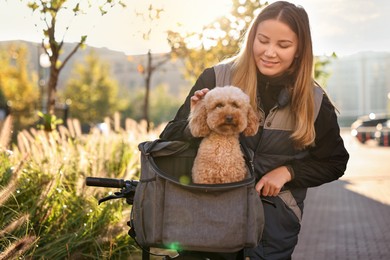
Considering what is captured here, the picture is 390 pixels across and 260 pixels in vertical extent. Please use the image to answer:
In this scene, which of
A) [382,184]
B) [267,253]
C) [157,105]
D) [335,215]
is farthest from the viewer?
[157,105]

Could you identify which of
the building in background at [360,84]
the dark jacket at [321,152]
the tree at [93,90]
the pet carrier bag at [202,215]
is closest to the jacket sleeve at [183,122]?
the dark jacket at [321,152]

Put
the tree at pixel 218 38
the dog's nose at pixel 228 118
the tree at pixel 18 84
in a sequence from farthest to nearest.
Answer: the tree at pixel 18 84
the tree at pixel 218 38
the dog's nose at pixel 228 118

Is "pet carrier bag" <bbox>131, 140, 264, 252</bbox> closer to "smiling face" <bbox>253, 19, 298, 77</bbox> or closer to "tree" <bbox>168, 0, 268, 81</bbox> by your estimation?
"smiling face" <bbox>253, 19, 298, 77</bbox>

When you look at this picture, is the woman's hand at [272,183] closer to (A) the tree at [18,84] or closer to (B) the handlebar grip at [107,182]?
(B) the handlebar grip at [107,182]

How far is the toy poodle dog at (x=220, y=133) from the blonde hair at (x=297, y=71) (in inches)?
14.8

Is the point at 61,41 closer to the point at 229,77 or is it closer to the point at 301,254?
the point at 301,254

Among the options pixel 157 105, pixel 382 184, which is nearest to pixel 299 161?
pixel 382 184

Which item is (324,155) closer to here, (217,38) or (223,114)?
(223,114)

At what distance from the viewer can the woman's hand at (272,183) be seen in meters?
3.09

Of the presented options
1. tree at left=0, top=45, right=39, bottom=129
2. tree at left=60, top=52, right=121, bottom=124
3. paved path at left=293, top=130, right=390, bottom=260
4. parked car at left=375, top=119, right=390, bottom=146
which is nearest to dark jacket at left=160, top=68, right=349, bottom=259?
paved path at left=293, top=130, right=390, bottom=260

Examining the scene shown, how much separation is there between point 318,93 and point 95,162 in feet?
11.5

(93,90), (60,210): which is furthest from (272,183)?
(93,90)

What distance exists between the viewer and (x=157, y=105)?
88.9 metres

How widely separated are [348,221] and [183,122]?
27.5 ft
